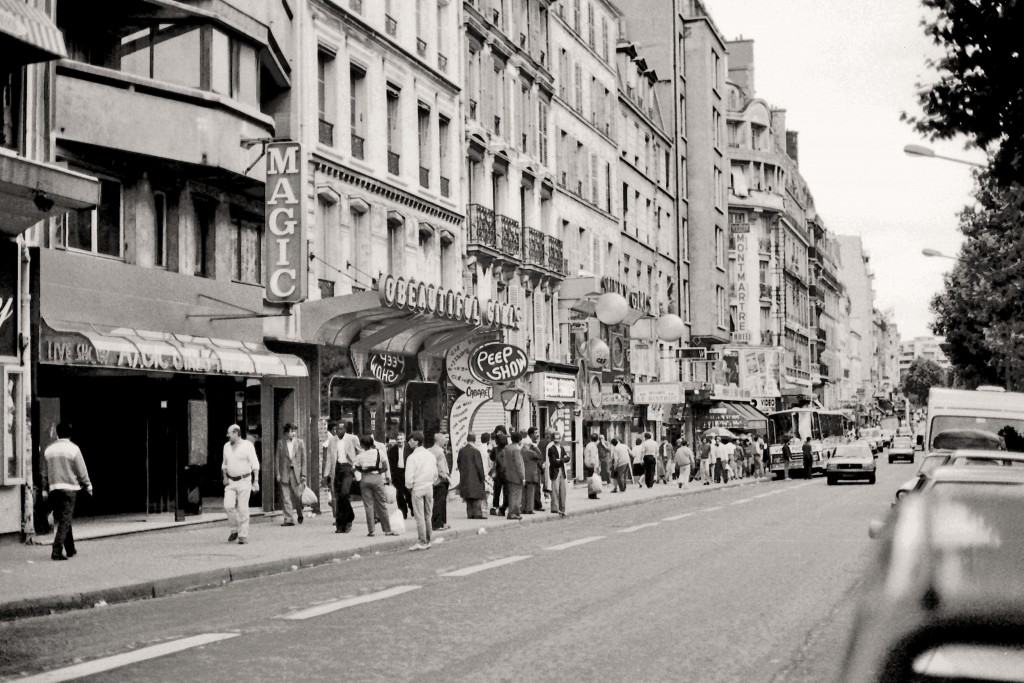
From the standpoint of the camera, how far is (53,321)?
71.4 ft

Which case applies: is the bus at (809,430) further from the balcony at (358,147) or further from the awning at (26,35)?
the awning at (26,35)

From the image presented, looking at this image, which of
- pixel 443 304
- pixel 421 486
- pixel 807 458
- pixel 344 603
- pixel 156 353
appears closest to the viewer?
pixel 344 603

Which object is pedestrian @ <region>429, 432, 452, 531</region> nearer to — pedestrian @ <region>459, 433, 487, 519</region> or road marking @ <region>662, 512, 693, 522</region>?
pedestrian @ <region>459, 433, 487, 519</region>

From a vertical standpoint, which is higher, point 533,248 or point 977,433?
point 533,248

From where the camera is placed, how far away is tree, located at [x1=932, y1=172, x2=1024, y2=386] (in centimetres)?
3306

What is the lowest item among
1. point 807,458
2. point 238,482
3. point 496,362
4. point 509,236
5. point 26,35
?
point 807,458

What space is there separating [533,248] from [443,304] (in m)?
13.9

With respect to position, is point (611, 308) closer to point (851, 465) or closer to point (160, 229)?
point (851, 465)

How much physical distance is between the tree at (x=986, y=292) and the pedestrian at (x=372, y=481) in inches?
394

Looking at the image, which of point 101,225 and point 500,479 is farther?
point 500,479

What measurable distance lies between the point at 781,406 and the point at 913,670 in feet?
303

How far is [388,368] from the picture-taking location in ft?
115

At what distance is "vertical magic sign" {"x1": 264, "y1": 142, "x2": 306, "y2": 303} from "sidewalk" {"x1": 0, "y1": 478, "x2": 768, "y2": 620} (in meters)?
4.25

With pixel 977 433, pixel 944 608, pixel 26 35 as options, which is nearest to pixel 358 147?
pixel 26 35
